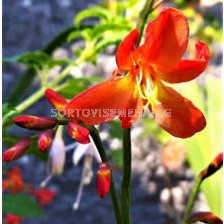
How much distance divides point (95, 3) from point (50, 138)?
1.97 m

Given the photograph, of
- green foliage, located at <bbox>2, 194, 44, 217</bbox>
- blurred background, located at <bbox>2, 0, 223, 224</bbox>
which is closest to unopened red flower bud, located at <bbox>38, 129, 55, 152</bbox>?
green foliage, located at <bbox>2, 194, 44, 217</bbox>

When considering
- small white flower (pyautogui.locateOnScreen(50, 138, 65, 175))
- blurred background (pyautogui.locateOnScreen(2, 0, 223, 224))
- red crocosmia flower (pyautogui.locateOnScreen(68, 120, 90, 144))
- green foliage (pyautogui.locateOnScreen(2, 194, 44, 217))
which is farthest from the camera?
blurred background (pyautogui.locateOnScreen(2, 0, 223, 224))

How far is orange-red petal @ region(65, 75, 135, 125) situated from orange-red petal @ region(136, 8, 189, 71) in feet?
0.09

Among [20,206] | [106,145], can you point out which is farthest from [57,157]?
[106,145]

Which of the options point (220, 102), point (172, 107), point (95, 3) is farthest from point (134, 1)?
point (95, 3)

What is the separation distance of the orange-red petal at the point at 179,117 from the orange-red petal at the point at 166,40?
0.10ft

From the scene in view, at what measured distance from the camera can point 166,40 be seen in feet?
0.97

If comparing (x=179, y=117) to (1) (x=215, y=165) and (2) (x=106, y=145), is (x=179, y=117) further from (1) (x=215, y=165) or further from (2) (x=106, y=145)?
(2) (x=106, y=145)

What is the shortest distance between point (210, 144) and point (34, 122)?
47cm

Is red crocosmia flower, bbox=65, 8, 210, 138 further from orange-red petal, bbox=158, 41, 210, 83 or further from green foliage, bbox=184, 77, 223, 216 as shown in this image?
green foliage, bbox=184, 77, 223, 216

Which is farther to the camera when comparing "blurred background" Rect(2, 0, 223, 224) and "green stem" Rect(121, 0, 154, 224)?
"blurred background" Rect(2, 0, 223, 224)

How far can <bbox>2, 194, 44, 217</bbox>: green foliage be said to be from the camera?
665 mm

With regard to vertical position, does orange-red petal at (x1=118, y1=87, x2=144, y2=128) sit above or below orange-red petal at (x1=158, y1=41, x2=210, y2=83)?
below

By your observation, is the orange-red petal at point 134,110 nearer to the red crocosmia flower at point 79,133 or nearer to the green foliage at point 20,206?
the red crocosmia flower at point 79,133
